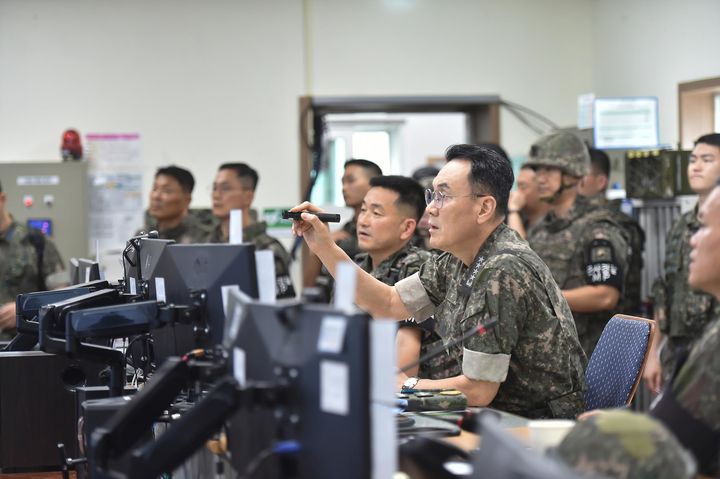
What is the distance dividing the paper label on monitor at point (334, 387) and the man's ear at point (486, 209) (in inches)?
59.5

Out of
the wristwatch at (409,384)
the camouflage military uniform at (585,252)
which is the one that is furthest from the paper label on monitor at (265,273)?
→ the camouflage military uniform at (585,252)

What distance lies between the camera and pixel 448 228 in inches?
120

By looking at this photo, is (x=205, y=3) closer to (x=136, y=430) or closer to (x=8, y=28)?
(x=8, y=28)

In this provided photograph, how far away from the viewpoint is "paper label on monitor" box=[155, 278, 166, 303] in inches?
103

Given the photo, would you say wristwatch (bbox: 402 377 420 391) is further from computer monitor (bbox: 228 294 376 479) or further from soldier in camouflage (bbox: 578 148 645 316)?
soldier in camouflage (bbox: 578 148 645 316)

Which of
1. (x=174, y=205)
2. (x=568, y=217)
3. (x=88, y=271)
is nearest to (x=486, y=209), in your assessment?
(x=88, y=271)

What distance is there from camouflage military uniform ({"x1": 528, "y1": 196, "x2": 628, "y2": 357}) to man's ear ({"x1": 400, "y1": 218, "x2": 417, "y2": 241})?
3.61 feet

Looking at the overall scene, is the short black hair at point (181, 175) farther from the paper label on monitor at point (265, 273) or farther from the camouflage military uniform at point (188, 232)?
the paper label on monitor at point (265, 273)

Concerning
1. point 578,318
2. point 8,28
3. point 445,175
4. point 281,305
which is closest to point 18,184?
point 8,28

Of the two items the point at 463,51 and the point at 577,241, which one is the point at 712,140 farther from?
the point at 463,51

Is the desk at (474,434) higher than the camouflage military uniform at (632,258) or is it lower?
lower

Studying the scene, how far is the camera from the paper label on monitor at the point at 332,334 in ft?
5.21

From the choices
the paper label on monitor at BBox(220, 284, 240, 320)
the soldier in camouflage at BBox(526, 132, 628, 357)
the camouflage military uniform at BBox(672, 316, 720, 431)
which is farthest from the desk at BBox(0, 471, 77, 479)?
the soldier in camouflage at BBox(526, 132, 628, 357)

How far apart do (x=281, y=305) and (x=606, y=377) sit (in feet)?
5.59
